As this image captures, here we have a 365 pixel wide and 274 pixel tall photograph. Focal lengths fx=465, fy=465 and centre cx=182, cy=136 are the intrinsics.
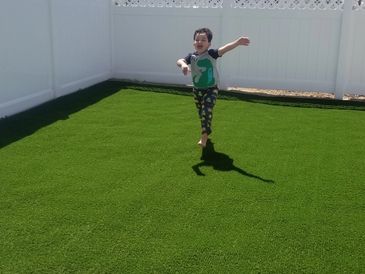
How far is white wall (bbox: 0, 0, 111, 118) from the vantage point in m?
6.21

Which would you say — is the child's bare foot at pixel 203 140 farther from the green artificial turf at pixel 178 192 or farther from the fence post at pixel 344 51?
the fence post at pixel 344 51

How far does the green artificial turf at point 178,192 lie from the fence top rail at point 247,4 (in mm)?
2140

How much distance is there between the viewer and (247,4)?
8.39 meters

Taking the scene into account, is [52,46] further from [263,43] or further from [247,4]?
Result: [263,43]

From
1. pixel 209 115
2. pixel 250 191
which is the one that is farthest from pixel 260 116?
pixel 250 191

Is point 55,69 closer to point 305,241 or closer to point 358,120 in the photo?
point 358,120

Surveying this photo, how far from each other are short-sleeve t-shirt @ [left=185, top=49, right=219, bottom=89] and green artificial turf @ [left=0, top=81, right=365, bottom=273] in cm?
76

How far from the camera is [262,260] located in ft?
10.1

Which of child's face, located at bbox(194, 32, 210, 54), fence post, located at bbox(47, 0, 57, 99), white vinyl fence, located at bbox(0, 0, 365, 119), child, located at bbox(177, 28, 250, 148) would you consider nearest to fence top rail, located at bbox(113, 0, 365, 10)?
white vinyl fence, located at bbox(0, 0, 365, 119)

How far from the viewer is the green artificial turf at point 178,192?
122 inches

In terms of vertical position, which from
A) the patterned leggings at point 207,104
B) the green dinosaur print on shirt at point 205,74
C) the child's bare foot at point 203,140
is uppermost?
the green dinosaur print on shirt at point 205,74

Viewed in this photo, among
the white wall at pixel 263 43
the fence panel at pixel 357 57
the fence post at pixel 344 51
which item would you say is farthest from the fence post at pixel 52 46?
the fence panel at pixel 357 57

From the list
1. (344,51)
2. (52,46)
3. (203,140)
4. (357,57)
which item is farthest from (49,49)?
(357,57)

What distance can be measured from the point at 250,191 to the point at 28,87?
13.2 feet
